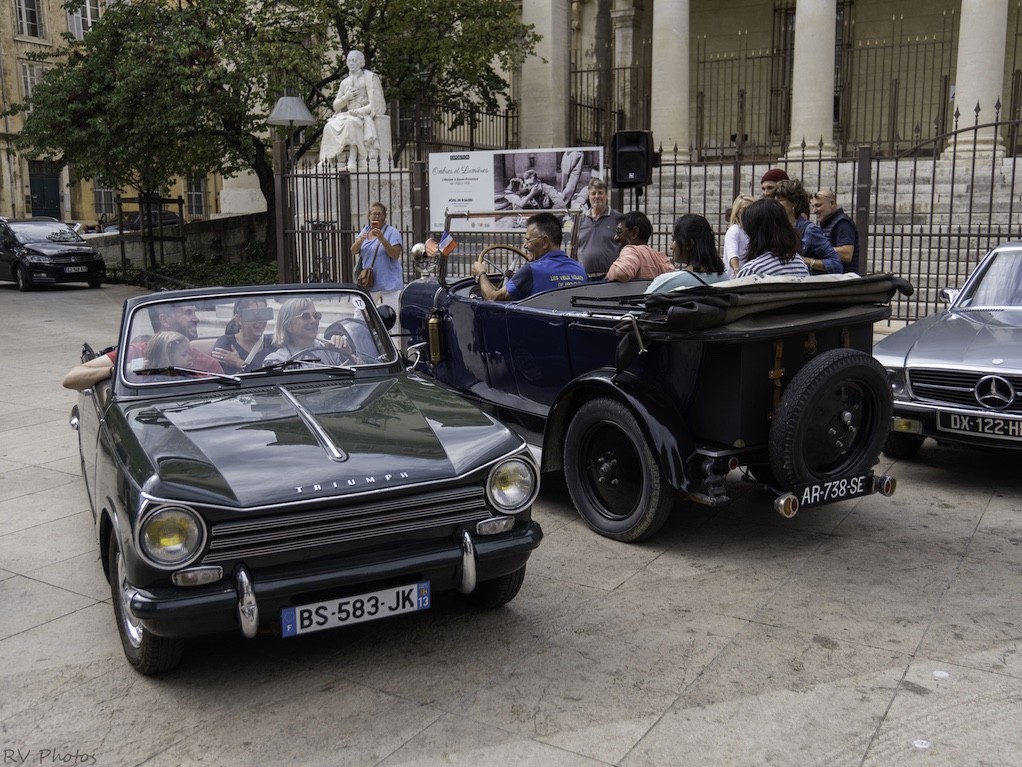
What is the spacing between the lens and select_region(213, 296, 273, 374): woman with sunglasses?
474 cm

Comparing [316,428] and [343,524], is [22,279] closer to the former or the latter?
[316,428]

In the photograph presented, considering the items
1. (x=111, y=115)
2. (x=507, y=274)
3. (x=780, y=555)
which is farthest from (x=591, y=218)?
(x=111, y=115)

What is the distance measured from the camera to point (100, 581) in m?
4.99

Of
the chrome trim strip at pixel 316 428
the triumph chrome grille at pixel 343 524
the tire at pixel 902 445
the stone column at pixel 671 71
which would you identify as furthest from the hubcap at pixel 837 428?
the stone column at pixel 671 71

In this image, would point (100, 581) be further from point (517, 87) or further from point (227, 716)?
point (517, 87)

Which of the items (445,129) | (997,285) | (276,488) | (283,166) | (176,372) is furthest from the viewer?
(445,129)

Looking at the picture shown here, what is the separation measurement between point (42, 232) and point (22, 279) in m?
1.41

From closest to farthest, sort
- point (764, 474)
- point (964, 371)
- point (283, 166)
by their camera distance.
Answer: point (764, 474) < point (964, 371) < point (283, 166)

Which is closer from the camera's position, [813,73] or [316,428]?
[316,428]

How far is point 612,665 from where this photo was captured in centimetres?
395

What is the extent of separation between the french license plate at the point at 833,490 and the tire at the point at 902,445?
2071 millimetres

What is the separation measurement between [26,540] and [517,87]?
65.9ft

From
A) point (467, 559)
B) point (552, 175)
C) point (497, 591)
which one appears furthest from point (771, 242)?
point (552, 175)

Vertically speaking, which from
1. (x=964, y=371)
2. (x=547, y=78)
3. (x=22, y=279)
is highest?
(x=547, y=78)
